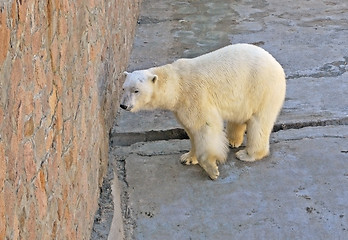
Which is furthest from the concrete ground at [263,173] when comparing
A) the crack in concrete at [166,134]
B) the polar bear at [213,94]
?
the polar bear at [213,94]

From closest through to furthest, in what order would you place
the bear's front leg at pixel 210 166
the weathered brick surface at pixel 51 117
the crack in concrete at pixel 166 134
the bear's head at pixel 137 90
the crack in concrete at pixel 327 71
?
1. the weathered brick surface at pixel 51 117
2. the bear's head at pixel 137 90
3. the bear's front leg at pixel 210 166
4. the crack in concrete at pixel 166 134
5. the crack in concrete at pixel 327 71

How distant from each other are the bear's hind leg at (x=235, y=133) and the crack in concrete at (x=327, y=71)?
1.56 m

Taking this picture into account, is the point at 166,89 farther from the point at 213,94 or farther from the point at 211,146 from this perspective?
the point at 211,146

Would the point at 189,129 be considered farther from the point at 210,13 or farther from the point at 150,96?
the point at 210,13

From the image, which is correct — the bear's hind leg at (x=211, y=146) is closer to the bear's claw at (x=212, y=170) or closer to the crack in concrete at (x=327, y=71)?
the bear's claw at (x=212, y=170)

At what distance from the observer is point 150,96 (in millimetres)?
4105

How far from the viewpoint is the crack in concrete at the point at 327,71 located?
236 inches

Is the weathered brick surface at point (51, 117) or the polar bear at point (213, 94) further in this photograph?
the polar bear at point (213, 94)

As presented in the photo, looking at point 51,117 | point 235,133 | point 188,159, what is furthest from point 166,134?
point 51,117

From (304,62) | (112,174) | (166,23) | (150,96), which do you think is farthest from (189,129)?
(166,23)

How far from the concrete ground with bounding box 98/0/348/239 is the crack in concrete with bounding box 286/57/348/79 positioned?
0.03 ft

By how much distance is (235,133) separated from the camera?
468 cm

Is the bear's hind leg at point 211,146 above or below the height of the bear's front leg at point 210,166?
above

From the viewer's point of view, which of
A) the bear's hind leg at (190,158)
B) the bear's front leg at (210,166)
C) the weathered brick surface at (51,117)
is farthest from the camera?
the bear's hind leg at (190,158)
